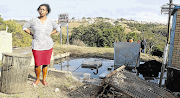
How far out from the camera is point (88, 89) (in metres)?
4.36

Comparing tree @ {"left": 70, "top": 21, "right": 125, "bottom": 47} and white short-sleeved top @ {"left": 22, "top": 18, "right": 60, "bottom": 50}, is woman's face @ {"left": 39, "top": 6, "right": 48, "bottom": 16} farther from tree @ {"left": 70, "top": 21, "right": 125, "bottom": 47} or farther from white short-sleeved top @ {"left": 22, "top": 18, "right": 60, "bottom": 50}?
tree @ {"left": 70, "top": 21, "right": 125, "bottom": 47}

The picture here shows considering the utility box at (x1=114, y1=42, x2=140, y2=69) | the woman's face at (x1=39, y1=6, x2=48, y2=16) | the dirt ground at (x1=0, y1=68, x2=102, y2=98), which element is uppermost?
the woman's face at (x1=39, y1=6, x2=48, y2=16)

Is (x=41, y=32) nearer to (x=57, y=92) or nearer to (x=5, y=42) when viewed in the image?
(x=57, y=92)

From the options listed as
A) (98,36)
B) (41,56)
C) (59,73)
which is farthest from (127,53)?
(98,36)

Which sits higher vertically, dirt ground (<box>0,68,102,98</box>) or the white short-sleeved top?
the white short-sleeved top

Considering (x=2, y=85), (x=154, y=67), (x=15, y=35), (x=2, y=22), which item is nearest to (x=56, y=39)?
(x=15, y=35)

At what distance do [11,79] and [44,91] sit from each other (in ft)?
3.07

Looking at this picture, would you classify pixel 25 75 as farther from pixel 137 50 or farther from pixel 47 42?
pixel 137 50

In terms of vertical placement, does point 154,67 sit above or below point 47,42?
below

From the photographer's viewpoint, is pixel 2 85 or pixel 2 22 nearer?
pixel 2 85

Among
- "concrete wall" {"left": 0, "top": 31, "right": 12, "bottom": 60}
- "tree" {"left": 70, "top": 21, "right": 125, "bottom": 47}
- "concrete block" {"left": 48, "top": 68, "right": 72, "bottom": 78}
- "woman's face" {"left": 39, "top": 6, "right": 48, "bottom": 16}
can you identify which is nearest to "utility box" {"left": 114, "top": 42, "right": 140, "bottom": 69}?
"concrete block" {"left": 48, "top": 68, "right": 72, "bottom": 78}

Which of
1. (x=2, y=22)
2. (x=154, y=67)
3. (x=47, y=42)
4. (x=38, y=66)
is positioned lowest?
(x=154, y=67)

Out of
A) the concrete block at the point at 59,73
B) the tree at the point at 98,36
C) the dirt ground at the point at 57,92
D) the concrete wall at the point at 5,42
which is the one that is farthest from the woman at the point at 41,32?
the tree at the point at 98,36

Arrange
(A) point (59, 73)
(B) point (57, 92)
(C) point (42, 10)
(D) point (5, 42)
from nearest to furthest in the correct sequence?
(C) point (42, 10) → (B) point (57, 92) → (A) point (59, 73) → (D) point (5, 42)
